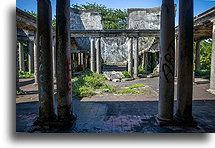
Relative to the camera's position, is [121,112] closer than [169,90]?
No

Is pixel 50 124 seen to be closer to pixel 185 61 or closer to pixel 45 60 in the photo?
pixel 45 60

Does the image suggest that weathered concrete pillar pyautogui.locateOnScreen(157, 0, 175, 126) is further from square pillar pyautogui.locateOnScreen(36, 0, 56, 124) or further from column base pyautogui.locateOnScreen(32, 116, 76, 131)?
square pillar pyautogui.locateOnScreen(36, 0, 56, 124)

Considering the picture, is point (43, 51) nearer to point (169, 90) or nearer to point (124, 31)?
point (169, 90)

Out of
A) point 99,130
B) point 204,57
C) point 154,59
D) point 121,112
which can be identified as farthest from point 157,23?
point 99,130

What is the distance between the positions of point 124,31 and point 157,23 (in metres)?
9.52

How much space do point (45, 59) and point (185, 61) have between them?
3.41 meters

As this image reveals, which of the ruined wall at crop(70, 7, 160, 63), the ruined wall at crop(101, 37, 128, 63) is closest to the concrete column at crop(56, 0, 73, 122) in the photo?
the ruined wall at crop(70, 7, 160, 63)

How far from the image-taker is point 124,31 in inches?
634

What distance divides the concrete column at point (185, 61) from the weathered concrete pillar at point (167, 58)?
0.92 feet

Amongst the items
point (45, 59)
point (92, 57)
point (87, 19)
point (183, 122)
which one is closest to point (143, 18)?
point (87, 19)

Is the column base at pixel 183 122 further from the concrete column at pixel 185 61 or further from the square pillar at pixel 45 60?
the square pillar at pixel 45 60

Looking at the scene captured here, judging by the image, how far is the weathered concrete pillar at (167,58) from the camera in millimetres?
3906

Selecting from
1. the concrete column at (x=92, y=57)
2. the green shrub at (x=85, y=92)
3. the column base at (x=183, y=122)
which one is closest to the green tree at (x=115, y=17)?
the concrete column at (x=92, y=57)

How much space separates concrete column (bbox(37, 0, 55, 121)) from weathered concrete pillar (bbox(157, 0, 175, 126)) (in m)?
2.74
